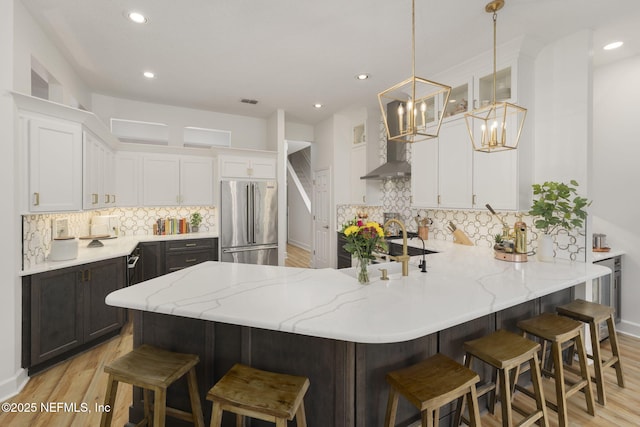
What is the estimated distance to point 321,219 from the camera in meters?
6.14

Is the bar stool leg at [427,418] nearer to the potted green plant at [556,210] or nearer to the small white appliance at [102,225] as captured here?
the potted green plant at [556,210]

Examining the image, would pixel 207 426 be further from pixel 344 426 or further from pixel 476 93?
pixel 476 93

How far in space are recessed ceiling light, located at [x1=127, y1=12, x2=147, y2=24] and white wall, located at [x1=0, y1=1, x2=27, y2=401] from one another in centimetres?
78

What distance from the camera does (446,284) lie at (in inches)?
78.4

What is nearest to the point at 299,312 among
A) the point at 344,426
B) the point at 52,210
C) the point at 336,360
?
the point at 336,360

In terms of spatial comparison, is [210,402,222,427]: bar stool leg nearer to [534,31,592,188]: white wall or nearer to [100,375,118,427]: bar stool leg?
[100,375,118,427]: bar stool leg

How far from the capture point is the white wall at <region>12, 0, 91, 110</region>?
243cm

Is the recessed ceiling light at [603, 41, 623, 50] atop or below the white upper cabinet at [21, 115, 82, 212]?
atop

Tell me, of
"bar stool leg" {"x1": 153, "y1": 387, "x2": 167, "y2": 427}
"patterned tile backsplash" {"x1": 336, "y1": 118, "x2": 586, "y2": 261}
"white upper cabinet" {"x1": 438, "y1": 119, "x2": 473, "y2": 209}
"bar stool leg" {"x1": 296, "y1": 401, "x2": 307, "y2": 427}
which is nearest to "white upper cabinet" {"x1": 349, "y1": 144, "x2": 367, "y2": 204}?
"patterned tile backsplash" {"x1": 336, "y1": 118, "x2": 586, "y2": 261}

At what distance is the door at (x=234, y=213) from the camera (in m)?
4.83

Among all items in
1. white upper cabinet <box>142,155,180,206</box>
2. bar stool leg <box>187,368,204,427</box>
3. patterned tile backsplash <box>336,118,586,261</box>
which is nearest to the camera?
bar stool leg <box>187,368,204,427</box>

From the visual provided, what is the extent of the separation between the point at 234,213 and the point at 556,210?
4058 mm

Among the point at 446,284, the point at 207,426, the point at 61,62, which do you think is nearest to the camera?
the point at 207,426

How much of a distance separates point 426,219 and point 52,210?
13.6 ft
